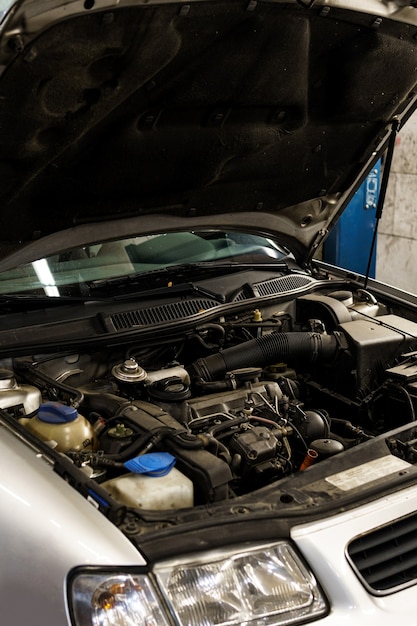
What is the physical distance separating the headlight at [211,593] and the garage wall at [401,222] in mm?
6637

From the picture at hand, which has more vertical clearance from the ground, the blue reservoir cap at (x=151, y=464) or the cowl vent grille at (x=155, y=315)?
the cowl vent grille at (x=155, y=315)

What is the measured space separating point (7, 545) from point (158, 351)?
128 centimetres

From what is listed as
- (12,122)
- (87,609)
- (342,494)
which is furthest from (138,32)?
(87,609)

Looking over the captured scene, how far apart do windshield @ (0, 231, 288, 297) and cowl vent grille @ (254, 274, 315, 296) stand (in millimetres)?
155

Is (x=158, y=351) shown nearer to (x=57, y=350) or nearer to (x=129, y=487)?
(x=57, y=350)

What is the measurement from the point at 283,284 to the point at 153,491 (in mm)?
1545

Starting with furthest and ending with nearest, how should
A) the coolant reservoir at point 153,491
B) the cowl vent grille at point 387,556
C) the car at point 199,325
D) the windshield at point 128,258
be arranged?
the windshield at point 128,258 → the coolant reservoir at point 153,491 → the cowl vent grille at point 387,556 → the car at point 199,325

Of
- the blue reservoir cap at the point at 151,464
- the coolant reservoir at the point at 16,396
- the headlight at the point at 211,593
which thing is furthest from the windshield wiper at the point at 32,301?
the headlight at the point at 211,593

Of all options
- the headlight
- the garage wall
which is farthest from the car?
the garage wall

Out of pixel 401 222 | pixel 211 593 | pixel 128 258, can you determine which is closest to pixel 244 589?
pixel 211 593

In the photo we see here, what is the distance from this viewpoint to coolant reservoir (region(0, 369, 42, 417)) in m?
2.24

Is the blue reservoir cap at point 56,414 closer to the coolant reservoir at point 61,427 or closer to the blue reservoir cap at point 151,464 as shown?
the coolant reservoir at point 61,427

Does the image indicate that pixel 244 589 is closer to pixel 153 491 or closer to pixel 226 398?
pixel 153 491

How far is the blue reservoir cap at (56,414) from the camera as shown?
2070mm
